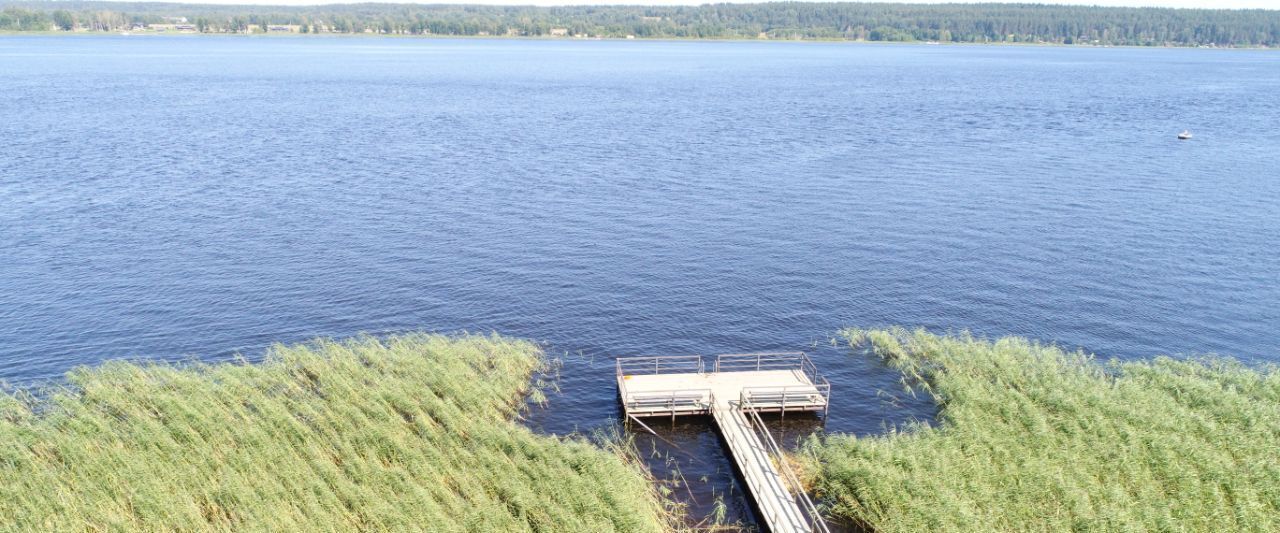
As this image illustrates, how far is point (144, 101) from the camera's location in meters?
137

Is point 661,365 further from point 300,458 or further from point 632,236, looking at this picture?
point 632,236

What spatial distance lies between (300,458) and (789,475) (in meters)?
18.6

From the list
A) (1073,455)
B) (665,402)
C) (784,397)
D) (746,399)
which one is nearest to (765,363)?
(784,397)

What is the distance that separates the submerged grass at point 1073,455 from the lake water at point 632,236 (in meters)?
4.50

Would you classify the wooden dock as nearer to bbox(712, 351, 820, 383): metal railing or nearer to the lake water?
bbox(712, 351, 820, 383): metal railing

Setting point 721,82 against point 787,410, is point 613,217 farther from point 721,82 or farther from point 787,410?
point 721,82

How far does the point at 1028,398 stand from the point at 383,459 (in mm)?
27955

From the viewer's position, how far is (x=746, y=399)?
1510 inches

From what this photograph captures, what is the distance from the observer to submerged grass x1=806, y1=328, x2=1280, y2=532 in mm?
27594

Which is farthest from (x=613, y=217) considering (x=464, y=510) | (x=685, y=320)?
(x=464, y=510)

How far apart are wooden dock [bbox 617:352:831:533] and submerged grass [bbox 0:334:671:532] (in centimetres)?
405

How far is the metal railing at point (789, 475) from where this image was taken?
95.9 ft

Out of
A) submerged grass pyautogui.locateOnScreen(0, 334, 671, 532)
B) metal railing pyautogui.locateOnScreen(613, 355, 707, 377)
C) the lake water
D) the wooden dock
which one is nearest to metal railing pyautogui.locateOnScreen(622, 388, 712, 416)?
the wooden dock

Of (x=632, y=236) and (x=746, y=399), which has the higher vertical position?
(x=632, y=236)
